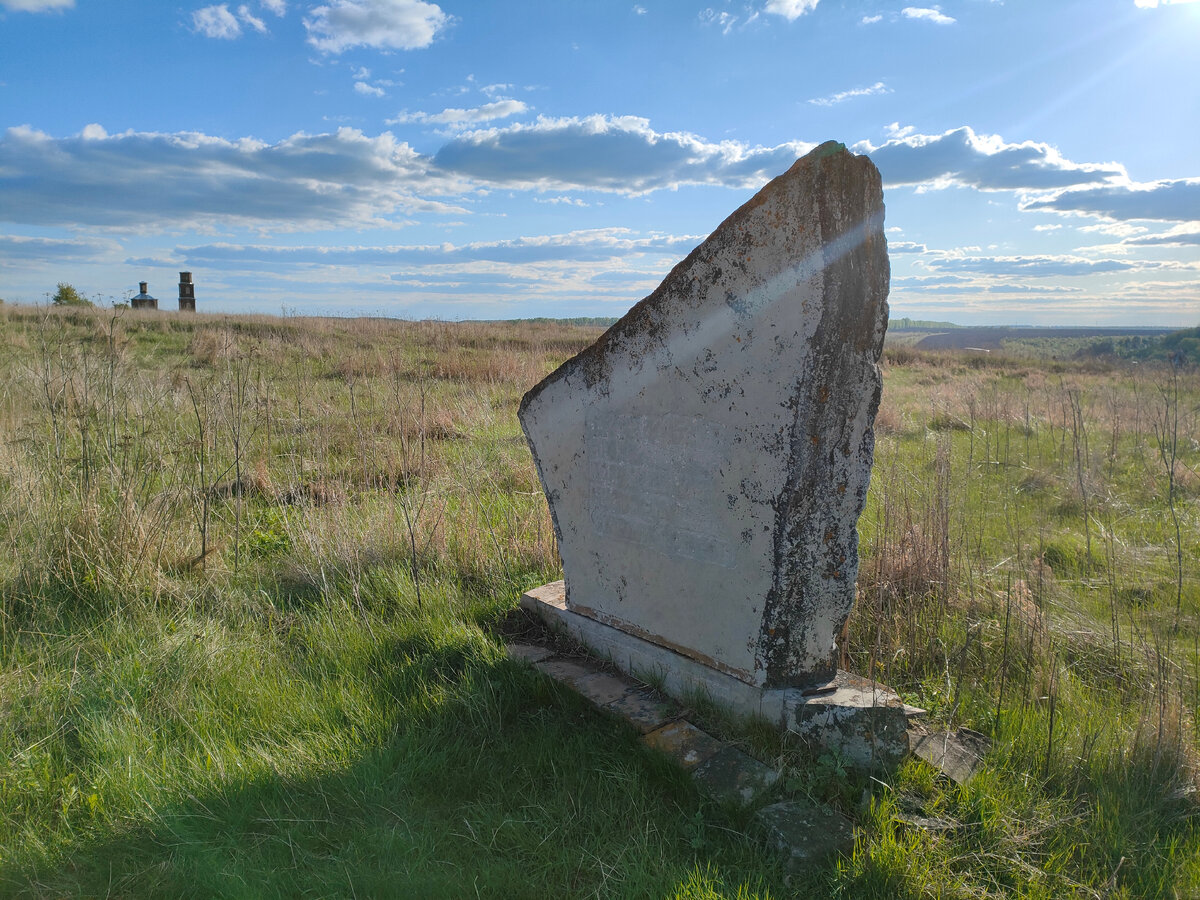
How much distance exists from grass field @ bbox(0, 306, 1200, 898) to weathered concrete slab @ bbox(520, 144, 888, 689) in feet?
1.36

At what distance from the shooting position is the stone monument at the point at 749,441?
2582 mm

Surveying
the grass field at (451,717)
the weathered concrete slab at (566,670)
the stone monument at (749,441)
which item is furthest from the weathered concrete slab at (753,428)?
the grass field at (451,717)

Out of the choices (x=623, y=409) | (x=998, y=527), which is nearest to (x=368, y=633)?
(x=623, y=409)

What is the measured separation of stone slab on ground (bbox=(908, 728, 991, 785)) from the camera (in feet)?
8.70

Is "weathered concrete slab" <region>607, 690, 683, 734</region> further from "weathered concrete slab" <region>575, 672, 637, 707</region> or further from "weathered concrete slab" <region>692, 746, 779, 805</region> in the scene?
"weathered concrete slab" <region>692, 746, 779, 805</region>

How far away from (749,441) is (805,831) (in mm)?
1314

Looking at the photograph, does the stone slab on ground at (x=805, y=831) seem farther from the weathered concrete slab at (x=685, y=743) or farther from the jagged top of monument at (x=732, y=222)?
the jagged top of monument at (x=732, y=222)

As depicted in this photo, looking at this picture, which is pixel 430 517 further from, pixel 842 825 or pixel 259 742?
pixel 842 825

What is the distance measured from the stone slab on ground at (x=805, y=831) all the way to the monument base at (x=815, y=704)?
31cm

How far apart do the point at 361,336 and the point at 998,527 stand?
15.4 meters

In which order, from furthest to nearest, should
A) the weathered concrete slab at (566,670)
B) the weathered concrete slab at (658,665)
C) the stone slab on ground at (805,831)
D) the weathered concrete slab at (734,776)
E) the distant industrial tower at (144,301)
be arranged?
1. the distant industrial tower at (144,301)
2. the weathered concrete slab at (566,670)
3. the weathered concrete slab at (658,665)
4. the weathered concrete slab at (734,776)
5. the stone slab on ground at (805,831)

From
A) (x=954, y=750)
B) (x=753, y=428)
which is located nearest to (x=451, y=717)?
(x=753, y=428)

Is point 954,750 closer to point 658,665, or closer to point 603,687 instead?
point 658,665

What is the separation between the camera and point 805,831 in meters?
2.33
